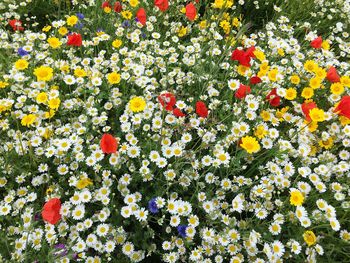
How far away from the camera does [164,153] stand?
252cm

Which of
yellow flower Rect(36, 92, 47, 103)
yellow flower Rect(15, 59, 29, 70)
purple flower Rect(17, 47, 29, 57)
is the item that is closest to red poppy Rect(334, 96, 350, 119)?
yellow flower Rect(36, 92, 47, 103)

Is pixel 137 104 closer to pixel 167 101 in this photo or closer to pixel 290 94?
pixel 167 101

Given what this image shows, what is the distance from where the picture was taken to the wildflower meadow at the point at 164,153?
90.2 inches

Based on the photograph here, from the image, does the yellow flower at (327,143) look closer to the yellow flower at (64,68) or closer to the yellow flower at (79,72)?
the yellow flower at (79,72)

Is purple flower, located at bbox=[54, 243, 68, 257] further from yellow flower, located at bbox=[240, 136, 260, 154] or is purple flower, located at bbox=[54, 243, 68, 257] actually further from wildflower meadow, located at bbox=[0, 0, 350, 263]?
yellow flower, located at bbox=[240, 136, 260, 154]

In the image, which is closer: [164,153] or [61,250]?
[61,250]

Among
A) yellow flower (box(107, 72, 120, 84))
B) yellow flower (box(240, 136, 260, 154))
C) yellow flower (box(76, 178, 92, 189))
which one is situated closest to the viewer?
yellow flower (box(76, 178, 92, 189))

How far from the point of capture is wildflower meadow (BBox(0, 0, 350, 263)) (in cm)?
229

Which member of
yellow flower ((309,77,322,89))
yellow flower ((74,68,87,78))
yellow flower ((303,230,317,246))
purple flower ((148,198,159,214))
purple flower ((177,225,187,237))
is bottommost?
purple flower ((177,225,187,237))

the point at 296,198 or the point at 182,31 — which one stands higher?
the point at 182,31

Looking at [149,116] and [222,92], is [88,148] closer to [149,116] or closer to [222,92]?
[149,116]

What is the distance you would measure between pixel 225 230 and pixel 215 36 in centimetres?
190

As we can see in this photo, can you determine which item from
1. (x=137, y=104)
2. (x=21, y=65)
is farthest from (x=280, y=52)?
(x=21, y=65)

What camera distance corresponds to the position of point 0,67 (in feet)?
9.96
